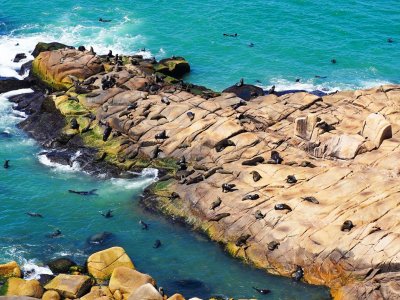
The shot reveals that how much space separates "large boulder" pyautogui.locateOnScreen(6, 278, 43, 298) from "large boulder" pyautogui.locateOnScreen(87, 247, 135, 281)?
4159mm

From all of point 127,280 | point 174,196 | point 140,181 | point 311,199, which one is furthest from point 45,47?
point 127,280

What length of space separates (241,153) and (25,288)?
2200 cm

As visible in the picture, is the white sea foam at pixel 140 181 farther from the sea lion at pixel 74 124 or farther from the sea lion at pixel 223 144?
the sea lion at pixel 74 124

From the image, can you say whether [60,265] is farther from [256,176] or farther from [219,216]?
[256,176]

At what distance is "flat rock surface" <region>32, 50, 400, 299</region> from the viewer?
1641 inches

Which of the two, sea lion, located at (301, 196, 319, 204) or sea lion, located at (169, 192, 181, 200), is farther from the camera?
sea lion, located at (169, 192, 181, 200)

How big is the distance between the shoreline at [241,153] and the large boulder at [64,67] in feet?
14.9

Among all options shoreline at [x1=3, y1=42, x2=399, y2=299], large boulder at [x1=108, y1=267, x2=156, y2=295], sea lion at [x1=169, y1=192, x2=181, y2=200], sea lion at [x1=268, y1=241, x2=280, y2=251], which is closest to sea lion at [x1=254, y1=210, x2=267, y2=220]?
shoreline at [x1=3, y1=42, x2=399, y2=299]

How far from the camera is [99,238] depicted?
1858 inches

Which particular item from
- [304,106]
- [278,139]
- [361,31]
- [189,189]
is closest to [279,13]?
[361,31]

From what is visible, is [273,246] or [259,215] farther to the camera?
[259,215]

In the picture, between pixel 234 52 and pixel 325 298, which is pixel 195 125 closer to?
pixel 325 298

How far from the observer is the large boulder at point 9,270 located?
41.7 m

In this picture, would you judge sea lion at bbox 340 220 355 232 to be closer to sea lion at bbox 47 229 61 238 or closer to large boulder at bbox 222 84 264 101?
sea lion at bbox 47 229 61 238
